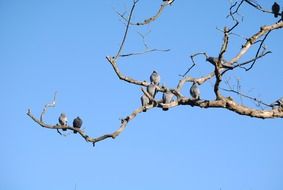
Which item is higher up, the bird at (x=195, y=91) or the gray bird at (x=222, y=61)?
the bird at (x=195, y=91)

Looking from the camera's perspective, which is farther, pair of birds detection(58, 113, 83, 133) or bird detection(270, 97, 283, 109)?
pair of birds detection(58, 113, 83, 133)

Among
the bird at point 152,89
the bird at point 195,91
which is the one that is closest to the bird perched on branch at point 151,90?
the bird at point 152,89

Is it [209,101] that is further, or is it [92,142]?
[209,101]

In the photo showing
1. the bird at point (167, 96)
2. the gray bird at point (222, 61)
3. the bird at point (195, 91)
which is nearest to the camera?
the gray bird at point (222, 61)

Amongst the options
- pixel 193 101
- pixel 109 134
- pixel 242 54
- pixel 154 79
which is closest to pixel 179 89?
pixel 193 101

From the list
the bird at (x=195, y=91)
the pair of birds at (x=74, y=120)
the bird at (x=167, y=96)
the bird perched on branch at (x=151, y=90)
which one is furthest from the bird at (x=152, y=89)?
the pair of birds at (x=74, y=120)

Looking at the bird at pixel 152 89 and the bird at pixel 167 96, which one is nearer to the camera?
the bird at pixel 152 89

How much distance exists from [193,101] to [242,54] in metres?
1.11

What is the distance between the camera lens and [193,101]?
7086mm

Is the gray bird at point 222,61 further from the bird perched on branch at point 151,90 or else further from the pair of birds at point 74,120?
the pair of birds at point 74,120

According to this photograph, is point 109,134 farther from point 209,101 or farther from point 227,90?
point 227,90

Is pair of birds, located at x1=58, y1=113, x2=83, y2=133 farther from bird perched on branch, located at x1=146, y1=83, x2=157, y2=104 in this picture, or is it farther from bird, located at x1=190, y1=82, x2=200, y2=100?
bird perched on branch, located at x1=146, y1=83, x2=157, y2=104

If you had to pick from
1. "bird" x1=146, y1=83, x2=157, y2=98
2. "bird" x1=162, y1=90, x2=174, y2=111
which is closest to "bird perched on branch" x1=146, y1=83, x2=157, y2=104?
"bird" x1=146, y1=83, x2=157, y2=98

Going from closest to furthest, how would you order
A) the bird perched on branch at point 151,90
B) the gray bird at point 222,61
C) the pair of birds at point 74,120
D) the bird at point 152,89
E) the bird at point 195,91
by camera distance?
the gray bird at point 222,61, the bird perched on branch at point 151,90, the bird at point 152,89, the bird at point 195,91, the pair of birds at point 74,120
